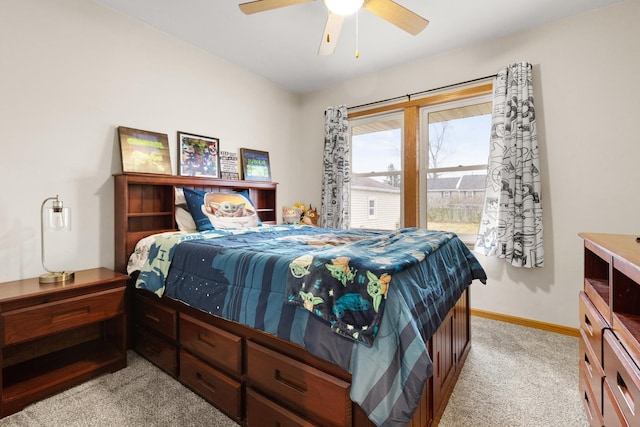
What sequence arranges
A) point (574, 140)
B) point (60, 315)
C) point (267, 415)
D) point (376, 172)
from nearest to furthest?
point (267, 415) < point (60, 315) < point (574, 140) < point (376, 172)

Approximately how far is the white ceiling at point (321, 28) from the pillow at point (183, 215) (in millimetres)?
1490

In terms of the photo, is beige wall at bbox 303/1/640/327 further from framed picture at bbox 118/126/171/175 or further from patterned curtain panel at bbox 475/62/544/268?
framed picture at bbox 118/126/171/175

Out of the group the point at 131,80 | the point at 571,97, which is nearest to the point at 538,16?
the point at 571,97

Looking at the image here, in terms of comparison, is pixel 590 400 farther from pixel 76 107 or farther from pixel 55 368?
pixel 76 107

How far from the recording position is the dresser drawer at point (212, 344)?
1.50 meters

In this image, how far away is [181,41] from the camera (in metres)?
Result: 2.91

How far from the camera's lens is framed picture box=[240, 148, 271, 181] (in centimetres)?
351

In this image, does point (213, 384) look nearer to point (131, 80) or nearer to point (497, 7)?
point (131, 80)

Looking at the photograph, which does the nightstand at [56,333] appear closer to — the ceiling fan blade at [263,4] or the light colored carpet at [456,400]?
the light colored carpet at [456,400]

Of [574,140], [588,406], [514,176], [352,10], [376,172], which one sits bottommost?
[588,406]

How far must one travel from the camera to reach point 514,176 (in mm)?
2699

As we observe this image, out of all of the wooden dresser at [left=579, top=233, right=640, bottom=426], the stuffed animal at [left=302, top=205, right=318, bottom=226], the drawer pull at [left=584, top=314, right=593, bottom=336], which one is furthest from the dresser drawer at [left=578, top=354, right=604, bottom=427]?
the stuffed animal at [left=302, top=205, right=318, bottom=226]

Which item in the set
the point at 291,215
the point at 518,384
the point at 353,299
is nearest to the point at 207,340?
the point at 353,299

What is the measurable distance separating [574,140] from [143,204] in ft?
12.3
